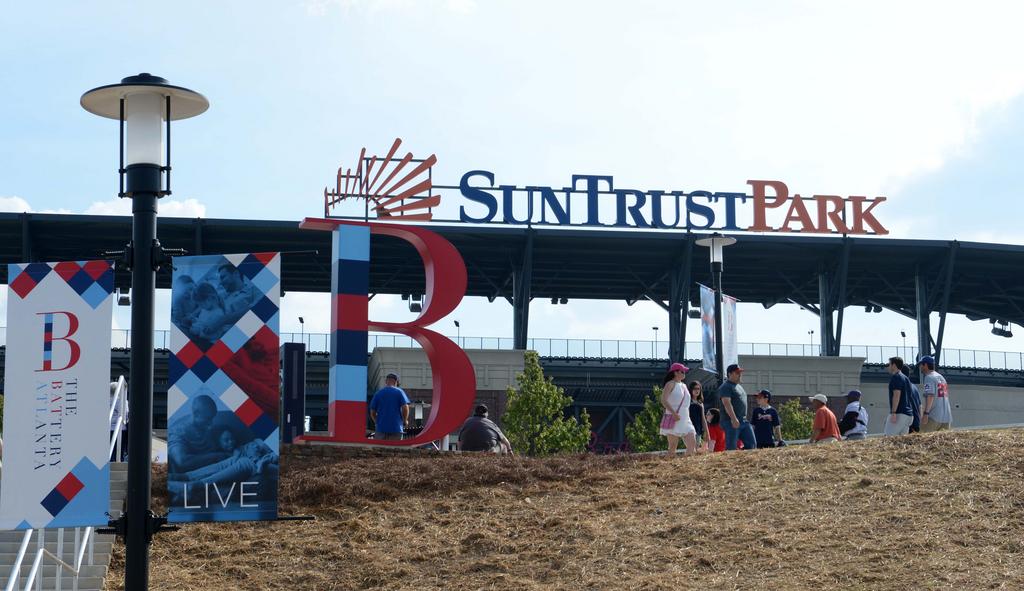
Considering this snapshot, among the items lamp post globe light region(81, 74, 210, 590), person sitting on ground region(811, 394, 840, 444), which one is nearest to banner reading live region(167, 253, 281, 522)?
lamp post globe light region(81, 74, 210, 590)

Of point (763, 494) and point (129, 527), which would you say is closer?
point (129, 527)

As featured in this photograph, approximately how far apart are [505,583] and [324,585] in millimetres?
2068

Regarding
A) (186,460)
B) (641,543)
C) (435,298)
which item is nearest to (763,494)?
(641,543)

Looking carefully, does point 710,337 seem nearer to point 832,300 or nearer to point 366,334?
point 366,334

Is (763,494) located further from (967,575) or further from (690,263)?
(690,263)

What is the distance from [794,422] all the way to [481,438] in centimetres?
2992

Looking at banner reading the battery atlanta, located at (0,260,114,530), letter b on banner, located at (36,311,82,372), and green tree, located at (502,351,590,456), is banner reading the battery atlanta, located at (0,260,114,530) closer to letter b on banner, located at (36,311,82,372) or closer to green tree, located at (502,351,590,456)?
letter b on banner, located at (36,311,82,372)

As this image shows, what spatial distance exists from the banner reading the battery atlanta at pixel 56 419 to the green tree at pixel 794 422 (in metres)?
41.5

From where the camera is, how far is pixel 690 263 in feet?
167

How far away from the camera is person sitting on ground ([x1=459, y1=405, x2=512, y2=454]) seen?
21.1m

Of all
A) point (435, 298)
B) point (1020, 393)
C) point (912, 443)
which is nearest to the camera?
point (912, 443)

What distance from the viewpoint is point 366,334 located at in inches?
827

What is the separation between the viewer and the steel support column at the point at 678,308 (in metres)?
51.8

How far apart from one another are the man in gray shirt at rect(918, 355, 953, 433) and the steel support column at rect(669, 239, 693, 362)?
97.9 feet
